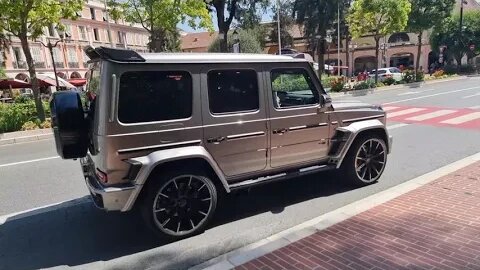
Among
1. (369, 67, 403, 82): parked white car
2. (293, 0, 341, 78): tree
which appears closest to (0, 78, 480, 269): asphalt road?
(369, 67, 403, 82): parked white car

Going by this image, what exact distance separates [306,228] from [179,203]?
4.54ft

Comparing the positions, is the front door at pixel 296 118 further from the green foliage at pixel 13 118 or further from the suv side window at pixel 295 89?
the green foliage at pixel 13 118

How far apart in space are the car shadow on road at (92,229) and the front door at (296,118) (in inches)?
27.1

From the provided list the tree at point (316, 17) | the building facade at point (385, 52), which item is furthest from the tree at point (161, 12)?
the building facade at point (385, 52)

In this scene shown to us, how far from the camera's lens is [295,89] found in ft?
16.1

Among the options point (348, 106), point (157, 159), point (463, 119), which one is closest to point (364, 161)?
point (348, 106)

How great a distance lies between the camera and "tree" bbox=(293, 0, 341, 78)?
3969 cm

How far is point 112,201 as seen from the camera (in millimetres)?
3623

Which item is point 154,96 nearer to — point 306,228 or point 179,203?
point 179,203

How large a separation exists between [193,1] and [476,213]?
657 inches

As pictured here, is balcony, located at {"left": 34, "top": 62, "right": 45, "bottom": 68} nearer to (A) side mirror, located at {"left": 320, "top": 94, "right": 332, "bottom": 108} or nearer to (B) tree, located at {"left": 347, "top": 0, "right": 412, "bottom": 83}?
(B) tree, located at {"left": 347, "top": 0, "right": 412, "bottom": 83}

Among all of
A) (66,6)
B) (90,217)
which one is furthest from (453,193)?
(66,6)

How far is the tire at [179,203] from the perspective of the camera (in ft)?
12.5

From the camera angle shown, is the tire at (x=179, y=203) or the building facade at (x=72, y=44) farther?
the building facade at (x=72, y=44)
